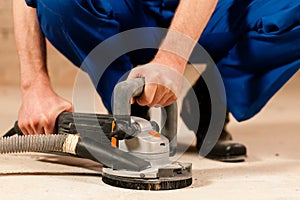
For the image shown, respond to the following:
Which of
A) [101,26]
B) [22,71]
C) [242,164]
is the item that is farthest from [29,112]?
[242,164]

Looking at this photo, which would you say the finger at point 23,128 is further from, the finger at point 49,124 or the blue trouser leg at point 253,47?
the blue trouser leg at point 253,47

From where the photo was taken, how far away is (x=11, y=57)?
332cm

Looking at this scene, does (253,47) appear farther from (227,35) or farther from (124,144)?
(124,144)

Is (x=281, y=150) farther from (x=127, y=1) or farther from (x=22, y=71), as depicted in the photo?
(x=22, y=71)

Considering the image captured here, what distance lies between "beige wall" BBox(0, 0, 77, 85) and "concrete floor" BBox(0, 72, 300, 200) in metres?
1.27

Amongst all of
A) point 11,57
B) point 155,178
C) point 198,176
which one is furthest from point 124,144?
point 11,57

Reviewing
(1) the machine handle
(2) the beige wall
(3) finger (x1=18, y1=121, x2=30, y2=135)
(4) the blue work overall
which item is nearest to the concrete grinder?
(1) the machine handle

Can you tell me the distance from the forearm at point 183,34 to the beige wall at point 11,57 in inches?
79.3

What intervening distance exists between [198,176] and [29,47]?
512 millimetres

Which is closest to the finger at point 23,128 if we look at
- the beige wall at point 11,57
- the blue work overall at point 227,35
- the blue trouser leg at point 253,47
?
the blue work overall at point 227,35

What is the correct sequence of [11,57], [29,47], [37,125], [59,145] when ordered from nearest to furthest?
1. [59,145]
2. [37,125]
3. [29,47]
4. [11,57]

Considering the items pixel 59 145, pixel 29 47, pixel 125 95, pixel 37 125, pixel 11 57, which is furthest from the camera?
pixel 11 57

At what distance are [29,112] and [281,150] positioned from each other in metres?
0.71

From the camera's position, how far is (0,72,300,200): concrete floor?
1262 millimetres
